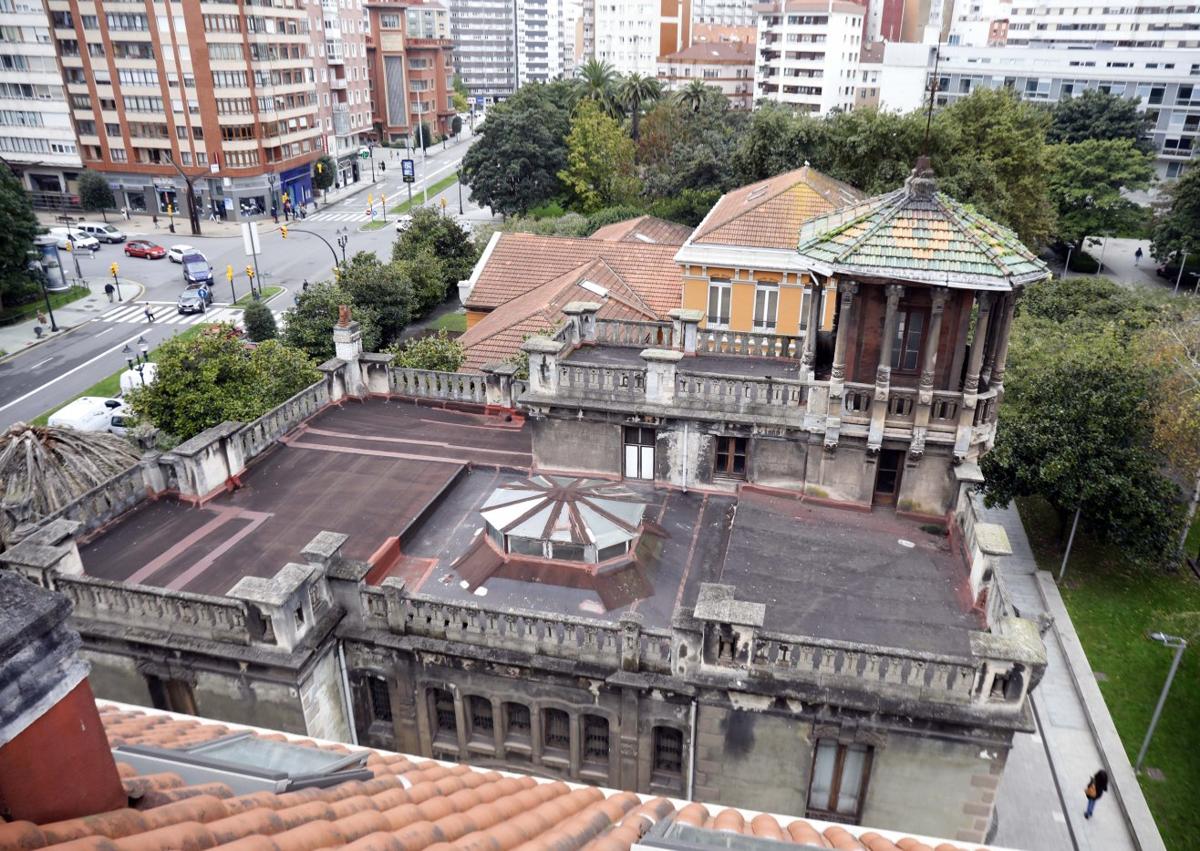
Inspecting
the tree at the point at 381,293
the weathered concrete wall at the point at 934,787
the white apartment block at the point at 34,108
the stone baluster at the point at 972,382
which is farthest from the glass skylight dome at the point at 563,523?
the white apartment block at the point at 34,108

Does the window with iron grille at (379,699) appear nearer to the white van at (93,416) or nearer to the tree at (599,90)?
the white van at (93,416)

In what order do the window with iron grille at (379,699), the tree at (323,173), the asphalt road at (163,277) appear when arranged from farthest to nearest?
the tree at (323,173) → the asphalt road at (163,277) → the window with iron grille at (379,699)

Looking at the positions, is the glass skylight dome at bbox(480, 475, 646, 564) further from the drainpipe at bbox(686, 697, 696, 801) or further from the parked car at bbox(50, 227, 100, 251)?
the parked car at bbox(50, 227, 100, 251)

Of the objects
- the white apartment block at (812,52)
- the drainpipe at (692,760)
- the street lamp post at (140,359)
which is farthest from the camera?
the white apartment block at (812,52)

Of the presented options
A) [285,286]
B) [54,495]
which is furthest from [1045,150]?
[54,495]

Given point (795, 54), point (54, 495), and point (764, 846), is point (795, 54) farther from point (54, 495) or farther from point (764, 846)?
point (764, 846)

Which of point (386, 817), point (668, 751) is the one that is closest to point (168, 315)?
point (668, 751)

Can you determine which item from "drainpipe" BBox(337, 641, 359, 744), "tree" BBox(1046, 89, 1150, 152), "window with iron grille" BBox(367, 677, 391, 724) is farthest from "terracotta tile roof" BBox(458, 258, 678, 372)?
"tree" BBox(1046, 89, 1150, 152)
